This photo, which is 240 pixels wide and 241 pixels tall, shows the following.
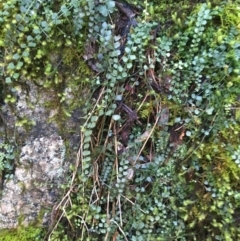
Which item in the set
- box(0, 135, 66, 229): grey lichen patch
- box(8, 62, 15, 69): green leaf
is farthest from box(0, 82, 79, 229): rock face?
box(8, 62, 15, 69): green leaf

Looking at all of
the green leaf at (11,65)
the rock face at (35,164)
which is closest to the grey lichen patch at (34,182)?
the rock face at (35,164)

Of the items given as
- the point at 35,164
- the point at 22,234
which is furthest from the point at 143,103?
the point at 22,234

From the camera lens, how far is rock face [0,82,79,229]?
5.06 ft

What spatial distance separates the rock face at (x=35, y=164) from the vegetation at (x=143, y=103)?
73 millimetres

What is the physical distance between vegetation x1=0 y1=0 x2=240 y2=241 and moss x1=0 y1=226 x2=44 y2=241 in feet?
0.32

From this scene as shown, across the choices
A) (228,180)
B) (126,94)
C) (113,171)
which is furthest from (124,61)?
(228,180)

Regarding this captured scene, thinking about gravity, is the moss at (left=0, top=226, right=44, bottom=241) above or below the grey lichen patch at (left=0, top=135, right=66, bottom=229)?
below

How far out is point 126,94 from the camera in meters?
1.50

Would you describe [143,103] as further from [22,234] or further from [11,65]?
[22,234]

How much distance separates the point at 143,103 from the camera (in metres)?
1.51

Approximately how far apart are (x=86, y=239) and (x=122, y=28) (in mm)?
916

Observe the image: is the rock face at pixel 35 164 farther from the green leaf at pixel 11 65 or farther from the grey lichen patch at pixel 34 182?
the green leaf at pixel 11 65

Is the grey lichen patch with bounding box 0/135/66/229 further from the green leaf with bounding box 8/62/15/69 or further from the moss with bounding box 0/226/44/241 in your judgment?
the green leaf with bounding box 8/62/15/69

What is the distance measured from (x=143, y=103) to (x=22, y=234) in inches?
32.1
